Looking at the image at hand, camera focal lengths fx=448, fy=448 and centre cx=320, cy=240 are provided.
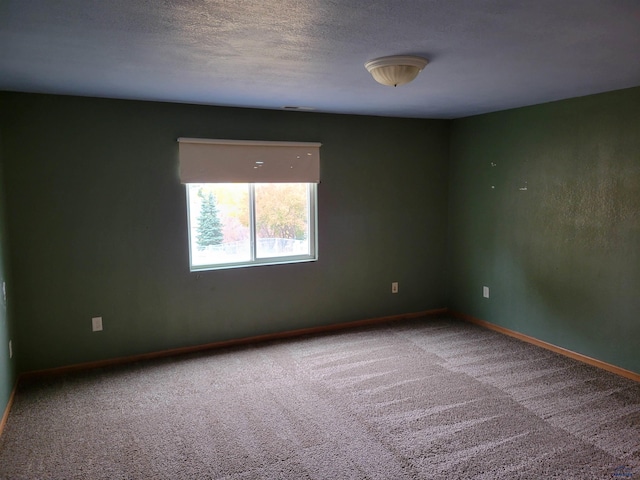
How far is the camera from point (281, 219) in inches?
175

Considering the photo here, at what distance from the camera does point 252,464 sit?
244cm

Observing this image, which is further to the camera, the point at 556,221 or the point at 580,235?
the point at 556,221

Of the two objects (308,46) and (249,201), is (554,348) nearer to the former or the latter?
(249,201)

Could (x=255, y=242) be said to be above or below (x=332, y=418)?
above

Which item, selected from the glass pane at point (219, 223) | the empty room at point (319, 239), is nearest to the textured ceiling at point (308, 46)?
the empty room at point (319, 239)

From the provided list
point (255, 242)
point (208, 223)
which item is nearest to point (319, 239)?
point (255, 242)

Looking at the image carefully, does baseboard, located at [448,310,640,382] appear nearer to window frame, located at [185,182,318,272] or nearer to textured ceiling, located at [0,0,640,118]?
window frame, located at [185,182,318,272]

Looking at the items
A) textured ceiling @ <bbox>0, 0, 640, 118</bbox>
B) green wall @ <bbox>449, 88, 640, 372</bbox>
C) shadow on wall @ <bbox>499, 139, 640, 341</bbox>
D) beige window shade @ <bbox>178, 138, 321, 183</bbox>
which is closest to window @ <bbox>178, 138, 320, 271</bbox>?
beige window shade @ <bbox>178, 138, 321, 183</bbox>

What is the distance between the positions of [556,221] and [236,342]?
3.11 m

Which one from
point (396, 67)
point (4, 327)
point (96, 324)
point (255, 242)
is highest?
point (396, 67)

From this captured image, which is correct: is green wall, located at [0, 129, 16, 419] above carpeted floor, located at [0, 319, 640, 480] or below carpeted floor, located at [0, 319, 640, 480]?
above

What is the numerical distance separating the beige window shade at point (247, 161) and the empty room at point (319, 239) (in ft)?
0.07

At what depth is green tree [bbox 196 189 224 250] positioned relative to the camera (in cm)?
409

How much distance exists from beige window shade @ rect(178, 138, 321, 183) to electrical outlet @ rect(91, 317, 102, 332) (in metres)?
1.35
